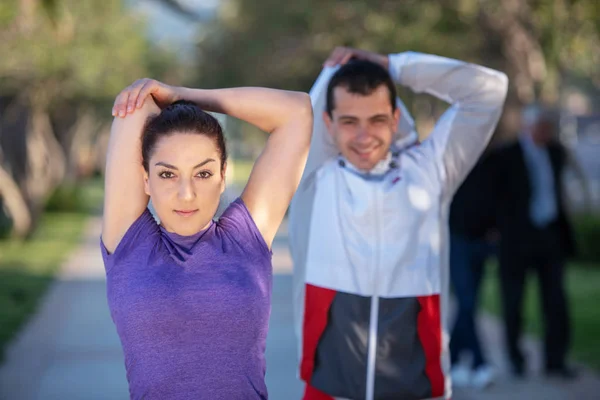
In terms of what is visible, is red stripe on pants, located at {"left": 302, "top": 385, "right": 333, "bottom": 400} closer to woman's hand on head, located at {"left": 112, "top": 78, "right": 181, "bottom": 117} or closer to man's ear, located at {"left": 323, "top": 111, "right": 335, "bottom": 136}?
man's ear, located at {"left": 323, "top": 111, "right": 335, "bottom": 136}

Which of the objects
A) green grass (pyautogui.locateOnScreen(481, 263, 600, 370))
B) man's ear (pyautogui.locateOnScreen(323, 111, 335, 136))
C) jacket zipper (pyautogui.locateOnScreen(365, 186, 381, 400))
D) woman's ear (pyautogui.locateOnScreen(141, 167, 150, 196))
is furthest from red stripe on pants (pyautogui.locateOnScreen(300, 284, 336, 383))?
green grass (pyautogui.locateOnScreen(481, 263, 600, 370))

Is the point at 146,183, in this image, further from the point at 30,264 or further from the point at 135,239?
the point at 30,264

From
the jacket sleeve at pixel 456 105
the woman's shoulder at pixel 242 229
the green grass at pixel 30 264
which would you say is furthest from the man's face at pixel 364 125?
the green grass at pixel 30 264

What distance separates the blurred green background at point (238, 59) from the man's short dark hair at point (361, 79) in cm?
68

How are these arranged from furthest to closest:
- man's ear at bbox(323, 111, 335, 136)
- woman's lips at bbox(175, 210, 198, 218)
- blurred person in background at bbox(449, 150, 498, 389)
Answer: blurred person in background at bbox(449, 150, 498, 389) < man's ear at bbox(323, 111, 335, 136) < woman's lips at bbox(175, 210, 198, 218)

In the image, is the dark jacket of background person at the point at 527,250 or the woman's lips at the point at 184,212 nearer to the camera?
the woman's lips at the point at 184,212

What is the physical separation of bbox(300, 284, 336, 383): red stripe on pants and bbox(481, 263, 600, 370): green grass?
500cm

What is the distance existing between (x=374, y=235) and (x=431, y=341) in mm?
443

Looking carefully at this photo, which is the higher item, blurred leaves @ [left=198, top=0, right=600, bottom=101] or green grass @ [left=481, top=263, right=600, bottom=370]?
blurred leaves @ [left=198, top=0, right=600, bottom=101]

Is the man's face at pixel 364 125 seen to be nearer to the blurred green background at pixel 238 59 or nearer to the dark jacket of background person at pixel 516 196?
the blurred green background at pixel 238 59

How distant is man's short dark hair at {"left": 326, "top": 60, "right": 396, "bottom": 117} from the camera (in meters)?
3.66

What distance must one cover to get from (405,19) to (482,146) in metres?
12.2

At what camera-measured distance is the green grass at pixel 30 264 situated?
35.5 feet

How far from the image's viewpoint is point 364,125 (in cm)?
365
